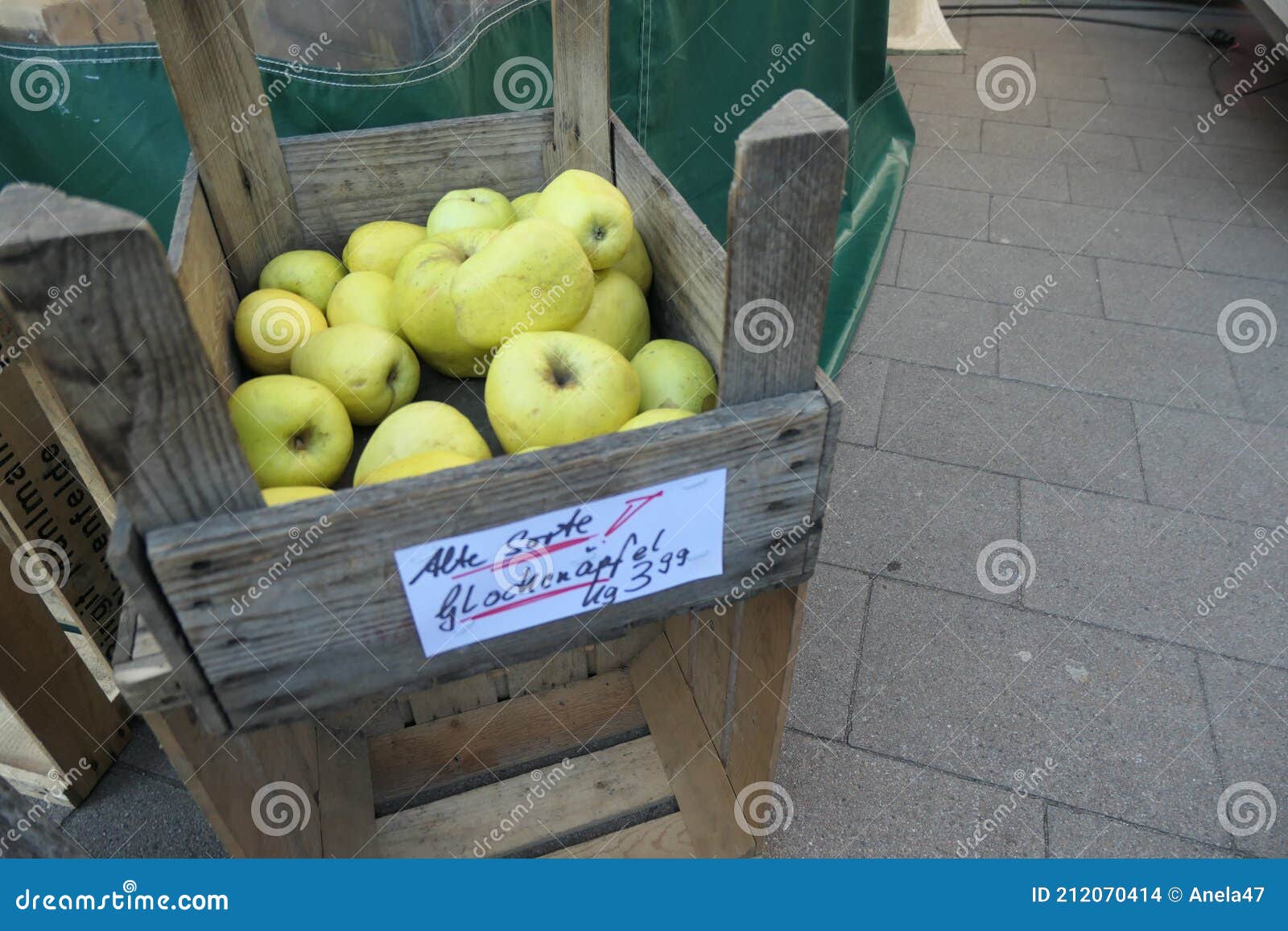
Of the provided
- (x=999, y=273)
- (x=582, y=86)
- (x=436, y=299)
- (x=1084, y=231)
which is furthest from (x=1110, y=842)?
(x=1084, y=231)

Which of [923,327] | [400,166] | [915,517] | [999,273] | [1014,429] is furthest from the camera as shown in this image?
[999,273]

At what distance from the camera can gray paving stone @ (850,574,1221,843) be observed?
1.86 metres

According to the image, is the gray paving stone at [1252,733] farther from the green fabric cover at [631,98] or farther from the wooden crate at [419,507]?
the green fabric cover at [631,98]

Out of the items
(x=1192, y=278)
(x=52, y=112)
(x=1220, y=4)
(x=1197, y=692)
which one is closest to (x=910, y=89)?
(x=1192, y=278)

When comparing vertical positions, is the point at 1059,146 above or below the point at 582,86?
below

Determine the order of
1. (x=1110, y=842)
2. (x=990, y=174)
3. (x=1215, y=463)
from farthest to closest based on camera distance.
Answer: (x=990, y=174), (x=1215, y=463), (x=1110, y=842)

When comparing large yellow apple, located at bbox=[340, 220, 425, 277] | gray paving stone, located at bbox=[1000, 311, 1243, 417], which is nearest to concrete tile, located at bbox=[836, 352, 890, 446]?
gray paving stone, located at bbox=[1000, 311, 1243, 417]

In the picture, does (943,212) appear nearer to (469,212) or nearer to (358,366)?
(469,212)

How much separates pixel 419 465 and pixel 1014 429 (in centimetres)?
221

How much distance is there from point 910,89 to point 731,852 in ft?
14.4

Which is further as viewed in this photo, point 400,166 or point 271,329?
point 400,166

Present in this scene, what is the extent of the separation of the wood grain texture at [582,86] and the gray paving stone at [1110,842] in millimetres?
1543

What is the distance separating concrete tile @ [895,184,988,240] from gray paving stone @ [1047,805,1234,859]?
2.54 m

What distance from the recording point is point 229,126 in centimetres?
144
